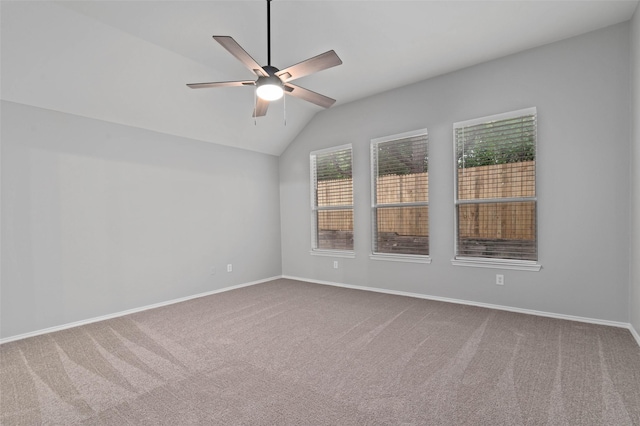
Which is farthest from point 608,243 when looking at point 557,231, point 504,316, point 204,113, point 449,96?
point 204,113

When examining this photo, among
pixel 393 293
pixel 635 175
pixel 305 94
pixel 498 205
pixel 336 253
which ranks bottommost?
pixel 393 293

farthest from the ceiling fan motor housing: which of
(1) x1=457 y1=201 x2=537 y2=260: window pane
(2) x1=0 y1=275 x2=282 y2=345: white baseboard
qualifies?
(2) x1=0 y1=275 x2=282 y2=345: white baseboard

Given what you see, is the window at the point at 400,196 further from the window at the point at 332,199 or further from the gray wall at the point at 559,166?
the window at the point at 332,199

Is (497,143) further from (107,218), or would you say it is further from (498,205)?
(107,218)

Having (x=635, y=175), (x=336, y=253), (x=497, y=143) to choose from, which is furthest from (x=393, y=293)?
(x=635, y=175)

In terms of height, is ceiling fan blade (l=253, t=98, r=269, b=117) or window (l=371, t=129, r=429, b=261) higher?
ceiling fan blade (l=253, t=98, r=269, b=117)

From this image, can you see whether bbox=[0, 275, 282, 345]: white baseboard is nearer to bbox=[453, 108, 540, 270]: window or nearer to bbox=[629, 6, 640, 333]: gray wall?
bbox=[453, 108, 540, 270]: window

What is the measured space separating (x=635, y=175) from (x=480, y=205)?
142 cm

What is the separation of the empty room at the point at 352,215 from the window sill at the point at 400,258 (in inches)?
0.9

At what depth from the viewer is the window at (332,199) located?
5.26 meters

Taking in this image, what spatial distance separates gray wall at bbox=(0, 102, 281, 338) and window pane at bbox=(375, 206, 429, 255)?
7.71ft

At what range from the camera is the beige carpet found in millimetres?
1864

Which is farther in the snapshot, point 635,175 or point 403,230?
point 403,230

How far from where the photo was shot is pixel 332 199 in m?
5.46
